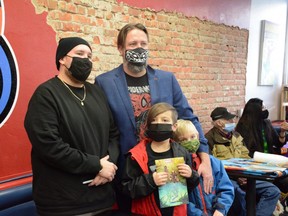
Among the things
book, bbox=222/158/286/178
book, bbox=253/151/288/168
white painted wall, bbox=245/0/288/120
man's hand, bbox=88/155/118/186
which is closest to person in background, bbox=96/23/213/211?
man's hand, bbox=88/155/118/186

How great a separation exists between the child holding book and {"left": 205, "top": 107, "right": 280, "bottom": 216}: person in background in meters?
1.33

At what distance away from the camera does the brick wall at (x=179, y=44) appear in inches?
108

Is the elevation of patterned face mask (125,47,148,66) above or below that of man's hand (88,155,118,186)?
above

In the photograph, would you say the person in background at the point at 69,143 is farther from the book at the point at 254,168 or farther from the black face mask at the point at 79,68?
the book at the point at 254,168

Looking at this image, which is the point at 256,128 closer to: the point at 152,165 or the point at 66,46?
the point at 152,165

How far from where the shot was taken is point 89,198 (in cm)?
170

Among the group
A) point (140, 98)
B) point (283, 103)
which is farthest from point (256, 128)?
point (283, 103)

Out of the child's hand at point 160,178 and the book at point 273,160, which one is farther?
the book at point 273,160

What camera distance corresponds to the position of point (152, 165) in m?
1.88

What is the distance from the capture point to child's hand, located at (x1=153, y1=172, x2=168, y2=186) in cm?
179

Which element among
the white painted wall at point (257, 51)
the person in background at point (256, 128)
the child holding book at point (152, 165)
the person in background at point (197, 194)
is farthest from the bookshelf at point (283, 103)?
the child holding book at point (152, 165)

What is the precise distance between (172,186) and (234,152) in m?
1.75

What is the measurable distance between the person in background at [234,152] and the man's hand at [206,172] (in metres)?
0.97

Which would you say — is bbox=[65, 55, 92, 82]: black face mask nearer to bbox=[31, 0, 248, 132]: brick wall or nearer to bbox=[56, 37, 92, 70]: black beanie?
bbox=[56, 37, 92, 70]: black beanie
